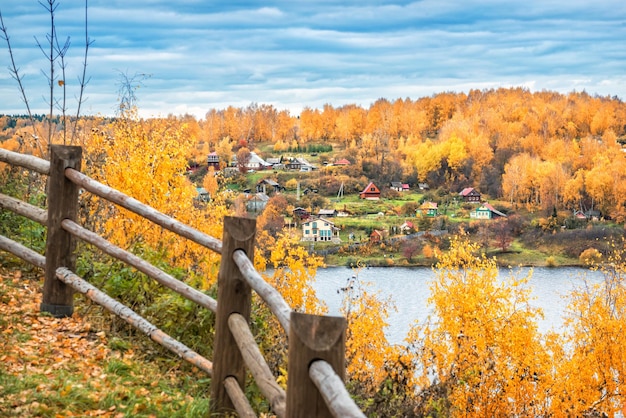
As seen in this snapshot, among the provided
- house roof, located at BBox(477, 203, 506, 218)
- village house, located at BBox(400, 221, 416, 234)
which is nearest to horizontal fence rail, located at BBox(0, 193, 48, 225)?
village house, located at BBox(400, 221, 416, 234)

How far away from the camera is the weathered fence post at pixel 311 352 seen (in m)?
2.33

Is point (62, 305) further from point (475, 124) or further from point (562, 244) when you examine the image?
point (475, 124)

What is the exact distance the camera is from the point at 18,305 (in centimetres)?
549

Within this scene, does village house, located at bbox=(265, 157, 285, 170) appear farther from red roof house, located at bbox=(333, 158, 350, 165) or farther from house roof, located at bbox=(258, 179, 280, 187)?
house roof, located at bbox=(258, 179, 280, 187)

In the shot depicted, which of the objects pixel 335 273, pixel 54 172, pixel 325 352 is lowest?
pixel 335 273

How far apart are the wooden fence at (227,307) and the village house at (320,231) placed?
57.0 metres

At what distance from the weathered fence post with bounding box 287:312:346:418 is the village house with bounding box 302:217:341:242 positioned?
59.9 meters

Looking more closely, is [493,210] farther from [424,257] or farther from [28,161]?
[28,161]

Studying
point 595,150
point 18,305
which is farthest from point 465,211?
point 18,305

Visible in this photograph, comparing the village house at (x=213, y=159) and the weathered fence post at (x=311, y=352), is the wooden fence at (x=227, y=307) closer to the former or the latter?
the weathered fence post at (x=311, y=352)

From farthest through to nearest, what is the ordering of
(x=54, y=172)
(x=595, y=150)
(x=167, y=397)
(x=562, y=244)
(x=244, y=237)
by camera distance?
(x=595, y=150) → (x=562, y=244) → (x=54, y=172) → (x=167, y=397) → (x=244, y=237)

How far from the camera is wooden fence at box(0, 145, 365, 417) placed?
7.70 feet

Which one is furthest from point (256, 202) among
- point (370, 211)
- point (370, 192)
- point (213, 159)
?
point (213, 159)

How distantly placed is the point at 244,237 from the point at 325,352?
62.5 inches
